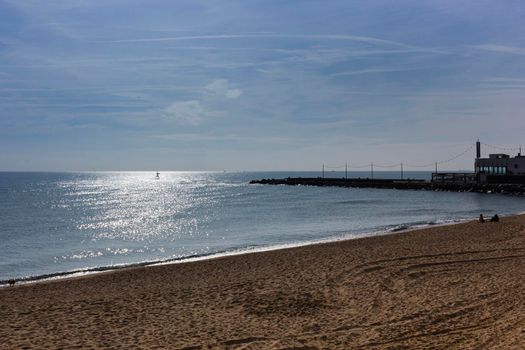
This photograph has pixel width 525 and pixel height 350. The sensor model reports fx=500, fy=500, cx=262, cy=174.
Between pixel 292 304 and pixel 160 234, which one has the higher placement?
pixel 292 304

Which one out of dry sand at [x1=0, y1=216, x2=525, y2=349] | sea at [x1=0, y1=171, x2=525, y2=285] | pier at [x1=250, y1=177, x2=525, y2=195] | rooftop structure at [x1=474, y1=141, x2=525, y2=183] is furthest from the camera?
rooftop structure at [x1=474, y1=141, x2=525, y2=183]

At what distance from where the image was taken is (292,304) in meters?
12.6

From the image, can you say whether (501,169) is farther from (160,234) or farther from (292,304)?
(292,304)

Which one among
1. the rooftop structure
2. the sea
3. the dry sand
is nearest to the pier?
the rooftop structure

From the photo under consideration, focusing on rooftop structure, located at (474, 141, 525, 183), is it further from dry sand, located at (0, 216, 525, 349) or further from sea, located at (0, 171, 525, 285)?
dry sand, located at (0, 216, 525, 349)

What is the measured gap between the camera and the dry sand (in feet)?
31.7

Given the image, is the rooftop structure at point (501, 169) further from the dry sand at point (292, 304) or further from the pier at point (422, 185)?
the dry sand at point (292, 304)

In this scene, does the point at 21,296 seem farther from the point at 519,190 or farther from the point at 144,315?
the point at 519,190

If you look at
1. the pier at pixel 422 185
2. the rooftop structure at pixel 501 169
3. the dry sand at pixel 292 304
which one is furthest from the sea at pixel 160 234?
the rooftop structure at pixel 501 169

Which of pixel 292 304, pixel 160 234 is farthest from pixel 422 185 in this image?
pixel 292 304

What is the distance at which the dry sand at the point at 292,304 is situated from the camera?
381 inches

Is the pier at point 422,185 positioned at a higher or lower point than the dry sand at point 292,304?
higher

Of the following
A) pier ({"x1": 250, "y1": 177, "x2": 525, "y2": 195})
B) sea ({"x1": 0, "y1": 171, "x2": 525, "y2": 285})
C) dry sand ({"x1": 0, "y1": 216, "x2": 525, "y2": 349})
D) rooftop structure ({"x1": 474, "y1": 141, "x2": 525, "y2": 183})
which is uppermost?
rooftop structure ({"x1": 474, "y1": 141, "x2": 525, "y2": 183})

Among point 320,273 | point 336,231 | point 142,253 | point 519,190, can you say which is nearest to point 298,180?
point 519,190
